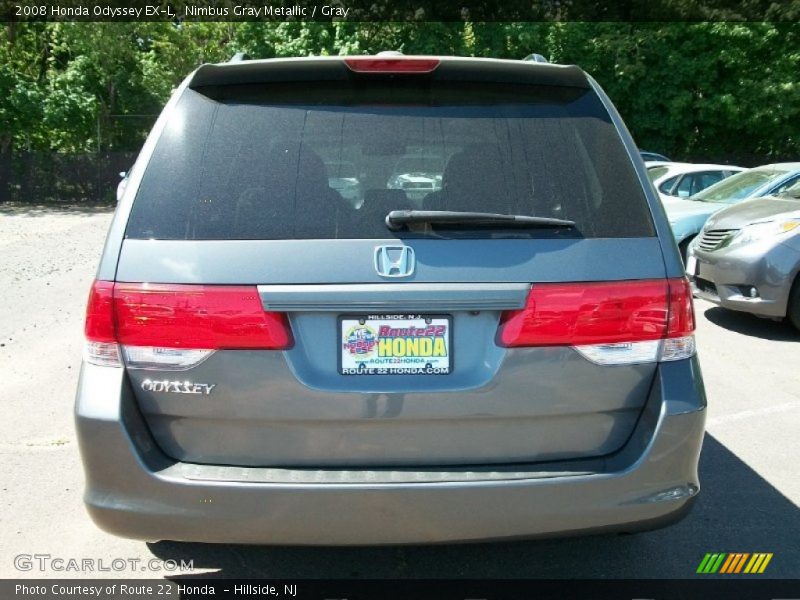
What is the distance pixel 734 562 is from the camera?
3.42 meters

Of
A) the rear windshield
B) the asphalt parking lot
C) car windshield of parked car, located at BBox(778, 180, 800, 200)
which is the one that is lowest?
the asphalt parking lot

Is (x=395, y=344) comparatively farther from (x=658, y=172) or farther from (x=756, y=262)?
(x=658, y=172)

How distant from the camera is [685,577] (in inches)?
130

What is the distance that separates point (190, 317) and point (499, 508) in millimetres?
1151

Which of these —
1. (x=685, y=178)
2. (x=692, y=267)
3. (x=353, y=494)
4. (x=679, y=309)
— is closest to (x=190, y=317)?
(x=353, y=494)

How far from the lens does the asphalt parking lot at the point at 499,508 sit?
3.39m

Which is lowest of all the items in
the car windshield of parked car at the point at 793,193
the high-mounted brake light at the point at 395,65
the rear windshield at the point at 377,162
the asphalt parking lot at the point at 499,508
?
the asphalt parking lot at the point at 499,508

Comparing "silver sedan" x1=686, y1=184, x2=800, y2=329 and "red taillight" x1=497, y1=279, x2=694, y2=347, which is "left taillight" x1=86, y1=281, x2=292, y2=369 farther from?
"silver sedan" x1=686, y1=184, x2=800, y2=329

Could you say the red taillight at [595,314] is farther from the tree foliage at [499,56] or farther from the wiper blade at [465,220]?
the tree foliage at [499,56]

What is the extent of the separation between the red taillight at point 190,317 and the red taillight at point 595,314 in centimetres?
76

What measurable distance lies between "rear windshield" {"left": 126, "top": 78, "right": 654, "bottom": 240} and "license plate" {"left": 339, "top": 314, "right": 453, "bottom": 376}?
275 millimetres

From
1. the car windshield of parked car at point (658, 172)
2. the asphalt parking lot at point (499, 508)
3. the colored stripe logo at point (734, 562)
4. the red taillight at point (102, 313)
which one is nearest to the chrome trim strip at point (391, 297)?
the red taillight at point (102, 313)

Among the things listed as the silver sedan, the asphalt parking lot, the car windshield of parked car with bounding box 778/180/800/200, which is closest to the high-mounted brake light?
the asphalt parking lot

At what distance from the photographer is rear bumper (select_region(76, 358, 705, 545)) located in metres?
2.50
